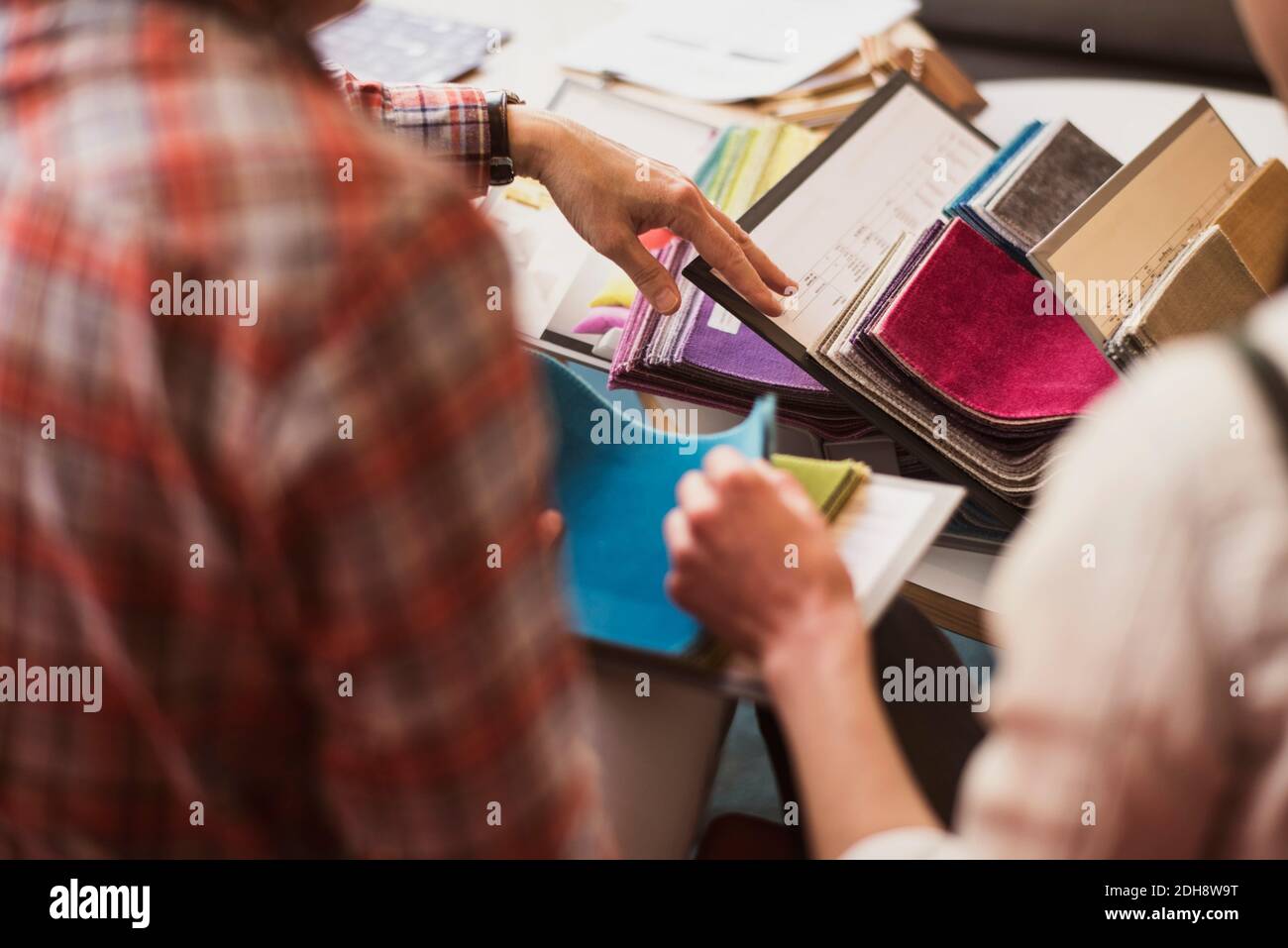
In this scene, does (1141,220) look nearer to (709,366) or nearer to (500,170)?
(709,366)

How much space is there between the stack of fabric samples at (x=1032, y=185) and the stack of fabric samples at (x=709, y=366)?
23cm

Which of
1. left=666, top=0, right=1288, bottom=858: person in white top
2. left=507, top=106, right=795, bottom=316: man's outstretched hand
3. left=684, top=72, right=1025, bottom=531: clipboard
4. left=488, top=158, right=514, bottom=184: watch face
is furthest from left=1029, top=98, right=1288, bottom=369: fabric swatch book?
left=488, top=158, right=514, bottom=184: watch face

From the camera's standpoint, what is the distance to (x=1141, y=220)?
1.12m

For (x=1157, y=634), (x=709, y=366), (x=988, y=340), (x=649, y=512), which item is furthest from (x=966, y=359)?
(x=1157, y=634)

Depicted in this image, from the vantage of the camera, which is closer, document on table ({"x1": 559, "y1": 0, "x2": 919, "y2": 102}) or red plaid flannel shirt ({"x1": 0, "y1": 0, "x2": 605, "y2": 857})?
red plaid flannel shirt ({"x1": 0, "y1": 0, "x2": 605, "y2": 857})

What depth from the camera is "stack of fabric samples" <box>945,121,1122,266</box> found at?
117cm

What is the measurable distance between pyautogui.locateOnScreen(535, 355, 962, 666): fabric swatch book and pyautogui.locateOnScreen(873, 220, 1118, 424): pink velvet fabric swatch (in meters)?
0.21

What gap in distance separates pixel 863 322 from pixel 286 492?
28.1 inches

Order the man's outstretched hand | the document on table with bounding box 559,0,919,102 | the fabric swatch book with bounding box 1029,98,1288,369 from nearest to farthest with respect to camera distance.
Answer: the fabric swatch book with bounding box 1029,98,1288,369 → the man's outstretched hand → the document on table with bounding box 559,0,919,102

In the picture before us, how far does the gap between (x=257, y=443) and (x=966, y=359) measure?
0.80 metres

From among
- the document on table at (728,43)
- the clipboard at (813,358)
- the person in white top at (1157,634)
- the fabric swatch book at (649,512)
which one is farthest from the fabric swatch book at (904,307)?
the person in white top at (1157,634)

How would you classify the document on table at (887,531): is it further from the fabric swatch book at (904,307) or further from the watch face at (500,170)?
the watch face at (500,170)

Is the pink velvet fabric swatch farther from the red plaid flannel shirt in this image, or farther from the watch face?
the red plaid flannel shirt
